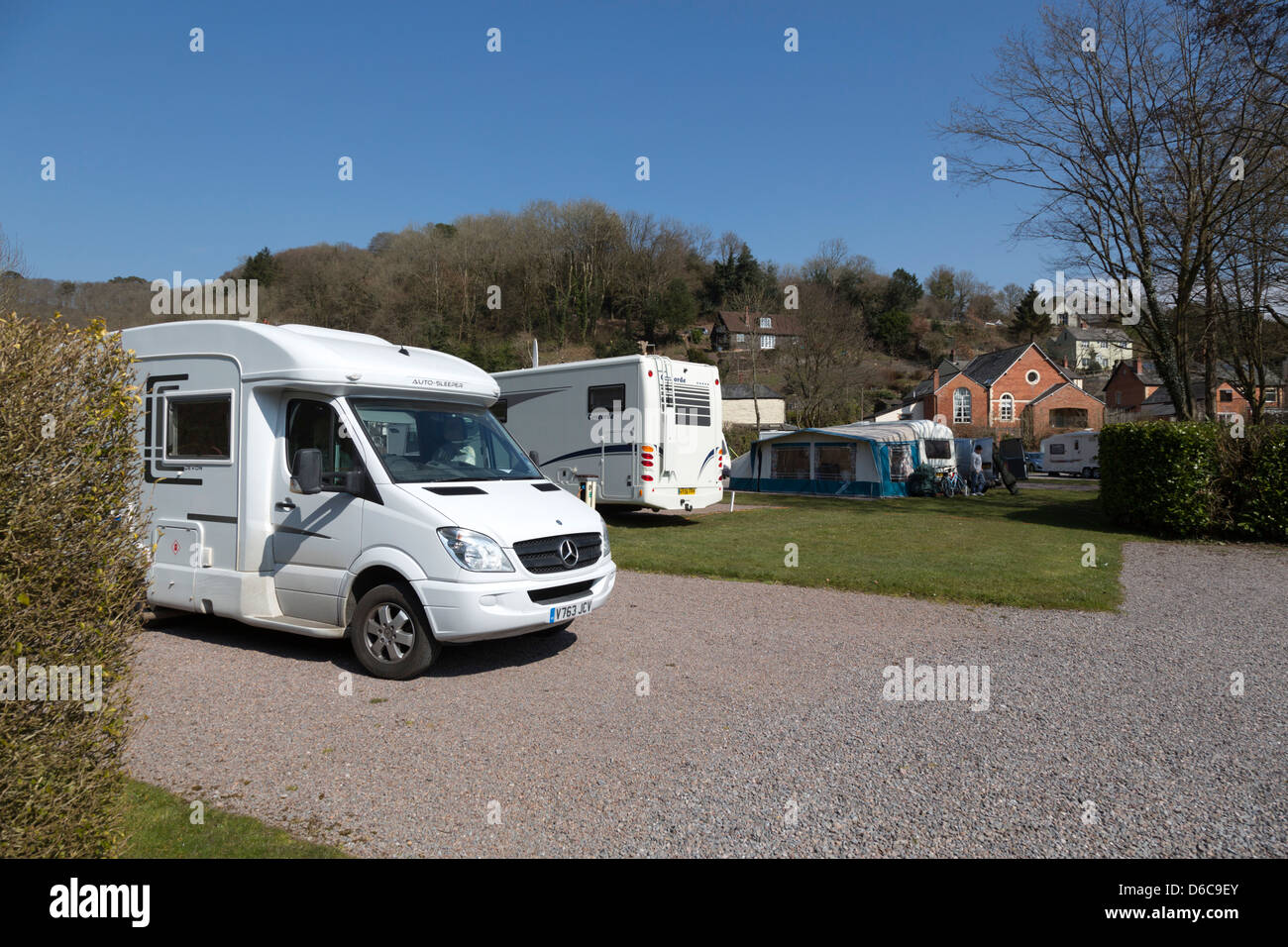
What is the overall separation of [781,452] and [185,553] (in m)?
23.3

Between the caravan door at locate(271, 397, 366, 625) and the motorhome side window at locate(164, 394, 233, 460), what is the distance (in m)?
0.57

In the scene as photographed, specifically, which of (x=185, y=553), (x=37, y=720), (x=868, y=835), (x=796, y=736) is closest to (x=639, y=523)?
(x=185, y=553)

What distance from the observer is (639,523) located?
666 inches

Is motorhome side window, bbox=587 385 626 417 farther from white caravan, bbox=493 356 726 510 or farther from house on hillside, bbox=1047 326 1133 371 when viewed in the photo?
house on hillside, bbox=1047 326 1133 371

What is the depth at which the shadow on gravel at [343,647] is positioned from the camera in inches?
248

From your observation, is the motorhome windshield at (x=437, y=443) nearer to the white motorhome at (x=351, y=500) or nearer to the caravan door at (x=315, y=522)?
the white motorhome at (x=351, y=500)

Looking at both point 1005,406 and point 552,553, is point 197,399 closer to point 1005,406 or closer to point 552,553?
point 552,553

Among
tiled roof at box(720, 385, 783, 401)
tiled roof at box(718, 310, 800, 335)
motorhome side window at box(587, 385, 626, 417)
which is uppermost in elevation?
tiled roof at box(718, 310, 800, 335)

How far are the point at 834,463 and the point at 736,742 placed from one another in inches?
899

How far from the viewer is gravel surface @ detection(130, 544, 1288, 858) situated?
3.60m

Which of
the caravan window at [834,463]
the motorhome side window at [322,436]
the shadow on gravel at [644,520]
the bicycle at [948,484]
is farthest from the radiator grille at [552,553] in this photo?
the bicycle at [948,484]

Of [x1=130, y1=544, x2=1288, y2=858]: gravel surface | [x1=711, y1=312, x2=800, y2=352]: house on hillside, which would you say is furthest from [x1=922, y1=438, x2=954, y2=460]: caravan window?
[x1=711, y1=312, x2=800, y2=352]: house on hillside

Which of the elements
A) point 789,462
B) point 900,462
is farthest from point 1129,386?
point 789,462
